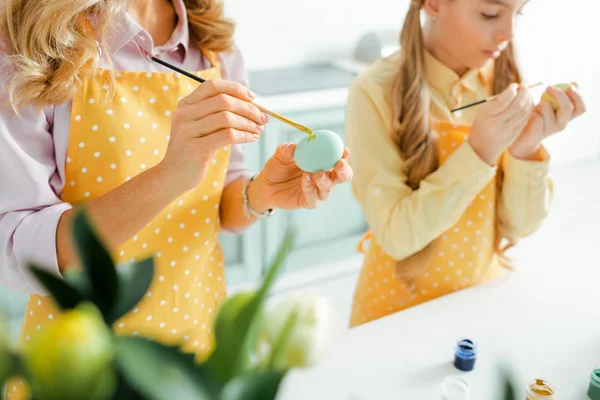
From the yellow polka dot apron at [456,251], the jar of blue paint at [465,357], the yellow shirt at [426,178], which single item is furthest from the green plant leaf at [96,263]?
the yellow polka dot apron at [456,251]

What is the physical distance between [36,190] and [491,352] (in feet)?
2.49

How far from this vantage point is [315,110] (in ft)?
7.47

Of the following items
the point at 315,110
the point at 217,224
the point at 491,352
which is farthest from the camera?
the point at 315,110

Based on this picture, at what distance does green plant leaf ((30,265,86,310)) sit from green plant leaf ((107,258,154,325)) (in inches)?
0.7

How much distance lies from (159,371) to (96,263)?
59mm

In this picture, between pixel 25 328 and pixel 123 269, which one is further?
pixel 25 328

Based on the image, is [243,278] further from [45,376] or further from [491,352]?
[45,376]

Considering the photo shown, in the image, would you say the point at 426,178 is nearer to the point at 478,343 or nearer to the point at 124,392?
the point at 478,343

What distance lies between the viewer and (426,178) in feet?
4.00

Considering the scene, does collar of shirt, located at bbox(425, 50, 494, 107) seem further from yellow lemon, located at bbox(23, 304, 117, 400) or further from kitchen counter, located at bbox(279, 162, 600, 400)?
yellow lemon, located at bbox(23, 304, 117, 400)

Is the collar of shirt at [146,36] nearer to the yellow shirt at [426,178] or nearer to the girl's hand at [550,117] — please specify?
the yellow shirt at [426,178]

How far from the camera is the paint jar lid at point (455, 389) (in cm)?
80

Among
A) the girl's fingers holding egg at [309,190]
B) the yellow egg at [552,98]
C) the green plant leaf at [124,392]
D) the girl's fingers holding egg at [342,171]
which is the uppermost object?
the green plant leaf at [124,392]

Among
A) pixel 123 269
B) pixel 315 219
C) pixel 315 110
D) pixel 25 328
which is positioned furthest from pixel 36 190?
pixel 315 219
